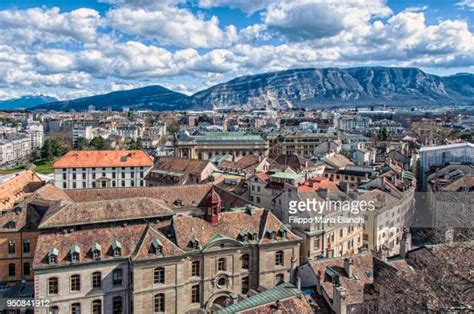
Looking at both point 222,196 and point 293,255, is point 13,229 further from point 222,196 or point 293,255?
point 293,255

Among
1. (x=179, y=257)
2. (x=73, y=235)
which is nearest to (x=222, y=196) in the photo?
(x=179, y=257)

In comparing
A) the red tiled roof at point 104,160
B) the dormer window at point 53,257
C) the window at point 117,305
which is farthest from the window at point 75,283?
the red tiled roof at point 104,160

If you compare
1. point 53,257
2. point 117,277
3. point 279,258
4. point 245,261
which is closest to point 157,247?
point 117,277

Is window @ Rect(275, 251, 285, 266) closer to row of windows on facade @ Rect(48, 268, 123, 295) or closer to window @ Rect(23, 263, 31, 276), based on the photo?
row of windows on facade @ Rect(48, 268, 123, 295)

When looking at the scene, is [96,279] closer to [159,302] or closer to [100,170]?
[159,302]

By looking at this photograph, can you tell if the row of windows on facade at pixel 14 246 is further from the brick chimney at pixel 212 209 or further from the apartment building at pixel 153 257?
the brick chimney at pixel 212 209

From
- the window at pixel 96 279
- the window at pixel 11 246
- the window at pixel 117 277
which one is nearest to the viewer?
the window at pixel 96 279
